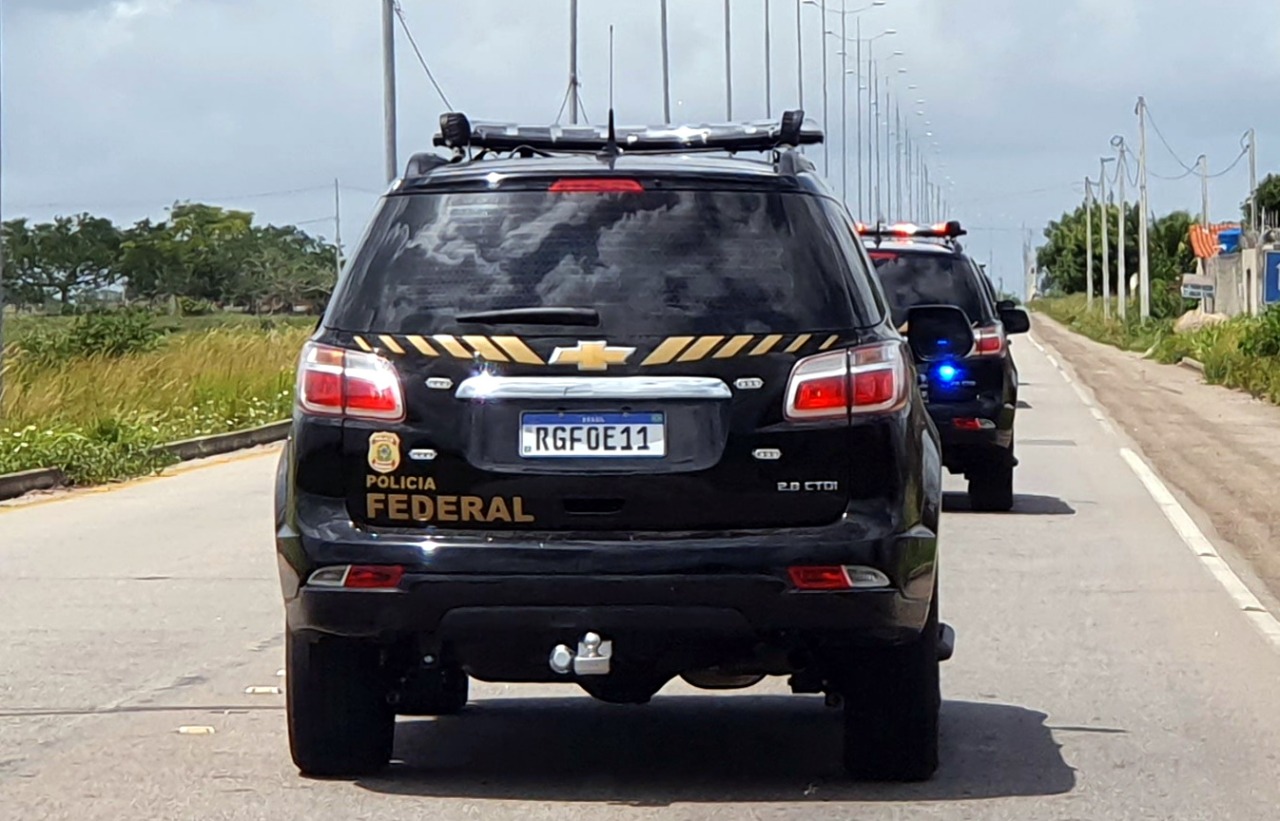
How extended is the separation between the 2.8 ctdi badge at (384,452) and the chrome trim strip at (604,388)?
0.28m

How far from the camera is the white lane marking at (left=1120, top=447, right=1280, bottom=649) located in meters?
11.2

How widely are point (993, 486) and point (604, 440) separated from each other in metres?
10.7

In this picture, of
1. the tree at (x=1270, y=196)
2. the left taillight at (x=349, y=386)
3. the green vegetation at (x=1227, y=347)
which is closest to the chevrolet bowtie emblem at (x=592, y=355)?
the left taillight at (x=349, y=386)

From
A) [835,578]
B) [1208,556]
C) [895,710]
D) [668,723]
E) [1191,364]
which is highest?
[835,578]

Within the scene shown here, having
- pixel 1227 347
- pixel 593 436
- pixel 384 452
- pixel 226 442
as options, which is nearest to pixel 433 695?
pixel 384 452

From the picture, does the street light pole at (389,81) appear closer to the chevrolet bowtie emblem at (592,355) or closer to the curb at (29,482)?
the curb at (29,482)

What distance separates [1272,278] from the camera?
194 feet

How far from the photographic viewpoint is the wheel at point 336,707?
6957mm

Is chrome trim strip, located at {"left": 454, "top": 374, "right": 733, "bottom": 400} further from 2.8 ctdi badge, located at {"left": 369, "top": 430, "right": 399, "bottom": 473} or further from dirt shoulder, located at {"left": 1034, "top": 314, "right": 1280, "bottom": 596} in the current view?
dirt shoulder, located at {"left": 1034, "top": 314, "right": 1280, "bottom": 596}

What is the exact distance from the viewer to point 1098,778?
7359 mm

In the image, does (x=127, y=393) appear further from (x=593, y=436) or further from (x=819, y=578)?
(x=819, y=578)

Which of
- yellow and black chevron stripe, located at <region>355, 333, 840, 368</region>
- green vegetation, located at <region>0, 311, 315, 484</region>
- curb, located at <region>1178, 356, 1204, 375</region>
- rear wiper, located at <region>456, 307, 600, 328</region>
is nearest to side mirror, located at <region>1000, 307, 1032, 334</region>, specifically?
green vegetation, located at <region>0, 311, 315, 484</region>

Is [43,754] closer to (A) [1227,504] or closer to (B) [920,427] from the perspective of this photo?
(B) [920,427]

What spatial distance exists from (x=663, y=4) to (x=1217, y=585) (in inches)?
1798
